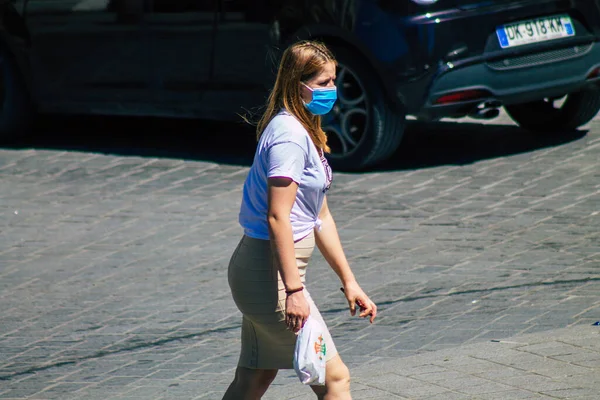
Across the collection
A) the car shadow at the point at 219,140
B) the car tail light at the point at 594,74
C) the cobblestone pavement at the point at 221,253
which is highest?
the car tail light at the point at 594,74

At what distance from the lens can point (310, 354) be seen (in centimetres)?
387

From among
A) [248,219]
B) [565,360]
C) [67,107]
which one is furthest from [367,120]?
[248,219]

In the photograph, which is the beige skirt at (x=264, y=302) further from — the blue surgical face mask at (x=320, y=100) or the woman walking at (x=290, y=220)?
the blue surgical face mask at (x=320, y=100)

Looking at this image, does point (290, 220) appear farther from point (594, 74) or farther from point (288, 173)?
point (594, 74)

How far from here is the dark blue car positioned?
8.66 meters

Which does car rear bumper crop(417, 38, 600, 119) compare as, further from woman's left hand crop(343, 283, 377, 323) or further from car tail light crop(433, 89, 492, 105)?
woman's left hand crop(343, 283, 377, 323)

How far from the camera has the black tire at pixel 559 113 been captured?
394 inches

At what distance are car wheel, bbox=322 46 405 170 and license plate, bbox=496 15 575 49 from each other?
91cm

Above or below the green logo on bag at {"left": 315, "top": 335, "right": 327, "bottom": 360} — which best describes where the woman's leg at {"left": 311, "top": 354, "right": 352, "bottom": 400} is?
below

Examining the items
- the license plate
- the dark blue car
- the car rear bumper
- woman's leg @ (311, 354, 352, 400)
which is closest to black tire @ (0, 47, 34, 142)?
the dark blue car

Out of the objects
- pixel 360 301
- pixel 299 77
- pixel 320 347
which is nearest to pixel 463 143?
pixel 360 301

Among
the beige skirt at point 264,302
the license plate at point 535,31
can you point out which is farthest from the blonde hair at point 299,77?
the license plate at point 535,31

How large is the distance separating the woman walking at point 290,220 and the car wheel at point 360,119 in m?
4.81

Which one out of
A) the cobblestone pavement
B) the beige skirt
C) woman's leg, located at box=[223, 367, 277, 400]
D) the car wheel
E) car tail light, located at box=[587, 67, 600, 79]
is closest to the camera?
the beige skirt
